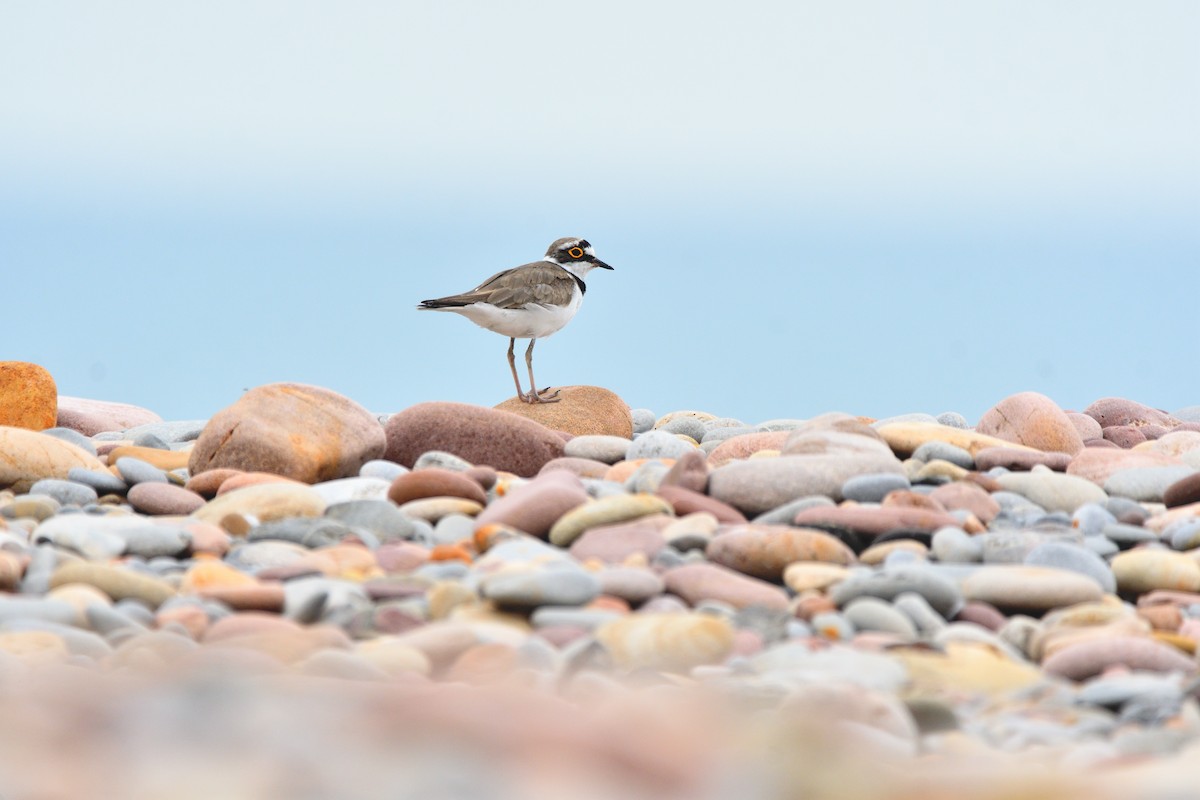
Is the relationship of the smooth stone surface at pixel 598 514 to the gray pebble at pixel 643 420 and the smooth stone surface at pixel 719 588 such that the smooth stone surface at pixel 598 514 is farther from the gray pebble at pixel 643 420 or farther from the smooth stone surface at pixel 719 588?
the gray pebble at pixel 643 420

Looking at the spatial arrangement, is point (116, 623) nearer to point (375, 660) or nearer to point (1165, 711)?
point (375, 660)

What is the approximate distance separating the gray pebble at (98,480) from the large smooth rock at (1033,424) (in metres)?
6.14

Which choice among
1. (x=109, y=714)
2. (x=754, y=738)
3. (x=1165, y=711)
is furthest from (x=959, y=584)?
(x=109, y=714)

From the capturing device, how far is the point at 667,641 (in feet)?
13.6

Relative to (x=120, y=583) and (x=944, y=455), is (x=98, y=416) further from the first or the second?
(x=944, y=455)

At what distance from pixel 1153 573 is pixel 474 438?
4.31m

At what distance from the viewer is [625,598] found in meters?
4.69

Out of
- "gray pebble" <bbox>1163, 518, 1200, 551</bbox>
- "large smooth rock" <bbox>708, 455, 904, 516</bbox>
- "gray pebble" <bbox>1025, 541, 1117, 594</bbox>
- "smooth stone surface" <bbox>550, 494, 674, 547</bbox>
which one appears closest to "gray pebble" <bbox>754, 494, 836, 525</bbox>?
"large smooth rock" <bbox>708, 455, 904, 516</bbox>

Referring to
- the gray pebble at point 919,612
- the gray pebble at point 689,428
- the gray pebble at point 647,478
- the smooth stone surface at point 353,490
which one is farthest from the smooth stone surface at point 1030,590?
the gray pebble at point 689,428

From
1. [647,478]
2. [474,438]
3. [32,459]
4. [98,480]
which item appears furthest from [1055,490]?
[32,459]

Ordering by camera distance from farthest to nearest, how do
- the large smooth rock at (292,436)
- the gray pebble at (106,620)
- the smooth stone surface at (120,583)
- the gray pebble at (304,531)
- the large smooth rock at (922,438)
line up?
the large smooth rock at (922,438) < the large smooth rock at (292,436) < the gray pebble at (304,531) < the smooth stone surface at (120,583) < the gray pebble at (106,620)

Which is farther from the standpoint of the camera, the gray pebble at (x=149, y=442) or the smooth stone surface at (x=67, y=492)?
the gray pebble at (x=149, y=442)

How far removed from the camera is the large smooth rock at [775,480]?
6.28 metres

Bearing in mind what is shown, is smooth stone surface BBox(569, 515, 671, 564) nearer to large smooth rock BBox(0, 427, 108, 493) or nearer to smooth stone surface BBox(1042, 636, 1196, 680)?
smooth stone surface BBox(1042, 636, 1196, 680)
